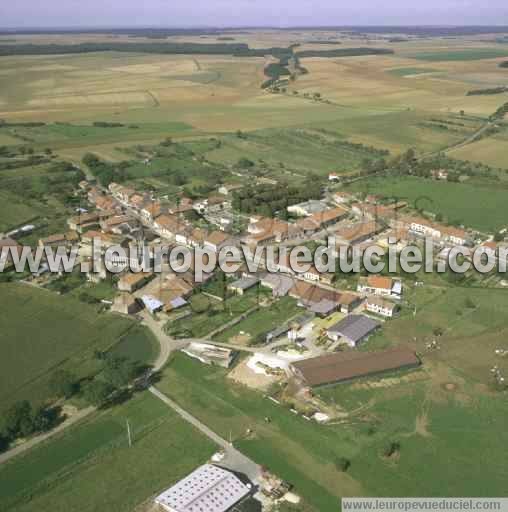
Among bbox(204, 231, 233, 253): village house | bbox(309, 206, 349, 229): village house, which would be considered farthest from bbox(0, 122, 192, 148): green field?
bbox(204, 231, 233, 253): village house

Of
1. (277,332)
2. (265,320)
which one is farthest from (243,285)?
(277,332)

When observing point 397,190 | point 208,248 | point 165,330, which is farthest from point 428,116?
point 165,330

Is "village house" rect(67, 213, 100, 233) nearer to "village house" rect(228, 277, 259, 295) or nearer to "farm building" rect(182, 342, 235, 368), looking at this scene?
"village house" rect(228, 277, 259, 295)

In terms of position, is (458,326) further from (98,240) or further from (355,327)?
(98,240)

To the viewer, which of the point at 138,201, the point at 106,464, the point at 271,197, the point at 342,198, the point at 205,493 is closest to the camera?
the point at 205,493

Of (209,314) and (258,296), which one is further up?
(258,296)

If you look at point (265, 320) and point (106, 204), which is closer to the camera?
point (265, 320)

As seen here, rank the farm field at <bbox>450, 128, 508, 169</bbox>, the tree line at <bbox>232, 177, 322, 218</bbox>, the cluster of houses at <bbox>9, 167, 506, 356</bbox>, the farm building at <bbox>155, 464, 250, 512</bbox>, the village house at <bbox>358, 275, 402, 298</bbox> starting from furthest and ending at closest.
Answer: the farm field at <bbox>450, 128, 508, 169</bbox>, the tree line at <bbox>232, 177, 322, 218</bbox>, the village house at <bbox>358, 275, 402, 298</bbox>, the cluster of houses at <bbox>9, 167, 506, 356</bbox>, the farm building at <bbox>155, 464, 250, 512</bbox>
